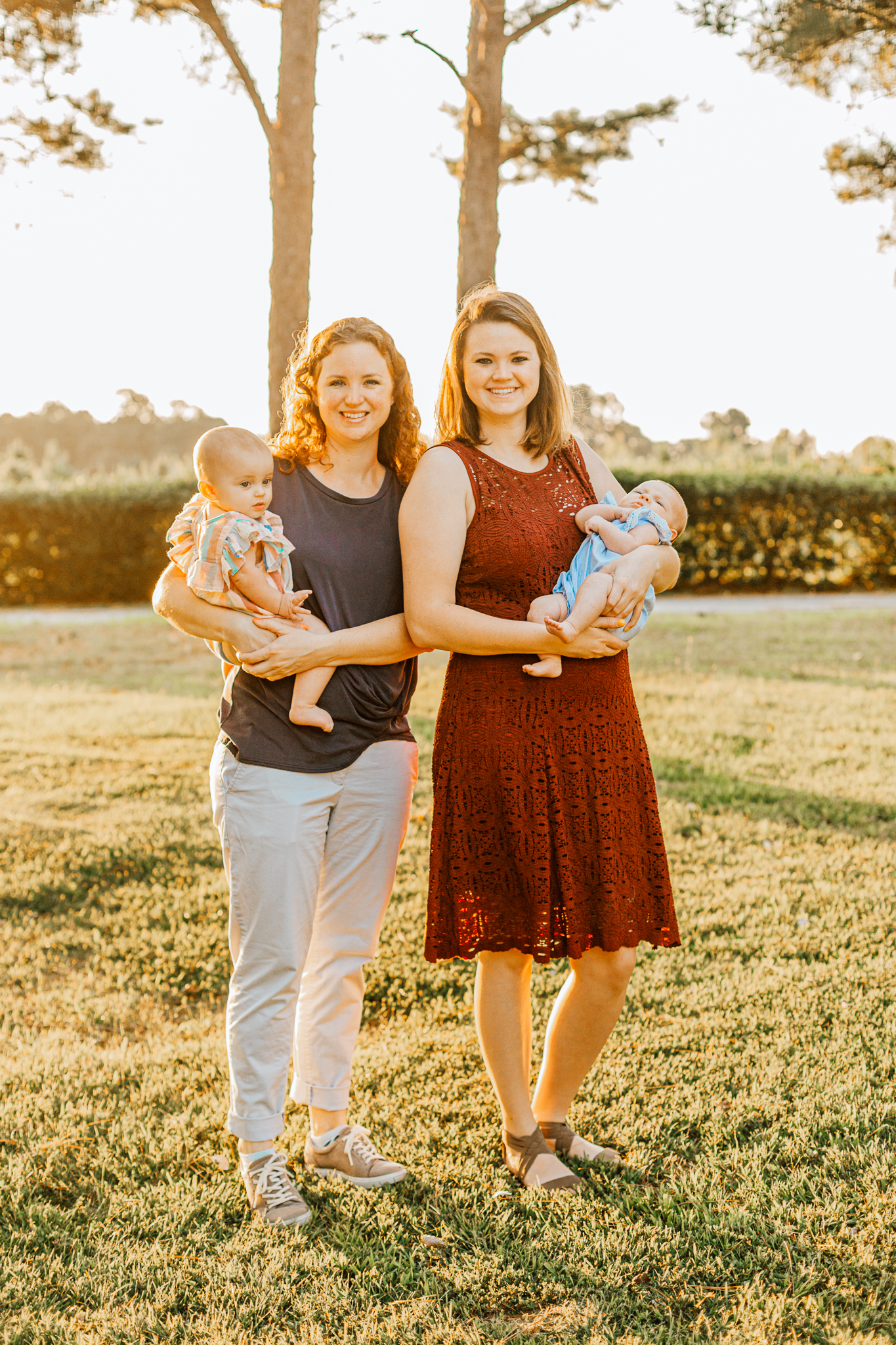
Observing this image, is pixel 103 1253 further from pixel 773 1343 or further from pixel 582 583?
pixel 582 583

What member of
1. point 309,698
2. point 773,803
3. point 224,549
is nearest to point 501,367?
point 224,549

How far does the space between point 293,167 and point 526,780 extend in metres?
5.93

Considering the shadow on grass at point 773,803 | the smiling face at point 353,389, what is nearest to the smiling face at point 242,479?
the smiling face at point 353,389

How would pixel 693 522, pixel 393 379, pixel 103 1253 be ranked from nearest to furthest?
pixel 103 1253
pixel 393 379
pixel 693 522

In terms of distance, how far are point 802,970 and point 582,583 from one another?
2048 millimetres

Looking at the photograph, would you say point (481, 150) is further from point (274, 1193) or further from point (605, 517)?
point (274, 1193)

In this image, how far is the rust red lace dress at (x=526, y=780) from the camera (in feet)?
8.25

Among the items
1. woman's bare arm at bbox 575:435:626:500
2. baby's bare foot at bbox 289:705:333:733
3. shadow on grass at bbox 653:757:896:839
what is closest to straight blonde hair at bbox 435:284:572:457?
woman's bare arm at bbox 575:435:626:500

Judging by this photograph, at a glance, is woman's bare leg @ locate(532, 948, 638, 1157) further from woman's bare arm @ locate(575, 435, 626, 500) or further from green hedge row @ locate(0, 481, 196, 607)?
green hedge row @ locate(0, 481, 196, 607)

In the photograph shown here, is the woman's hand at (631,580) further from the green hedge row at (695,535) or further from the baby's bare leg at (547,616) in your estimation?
the green hedge row at (695,535)

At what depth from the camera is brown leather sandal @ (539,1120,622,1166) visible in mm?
2770

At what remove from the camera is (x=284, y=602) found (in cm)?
246

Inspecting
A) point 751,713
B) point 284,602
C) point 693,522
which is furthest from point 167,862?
point 693,522

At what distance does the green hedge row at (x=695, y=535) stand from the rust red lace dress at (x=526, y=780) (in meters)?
12.3
